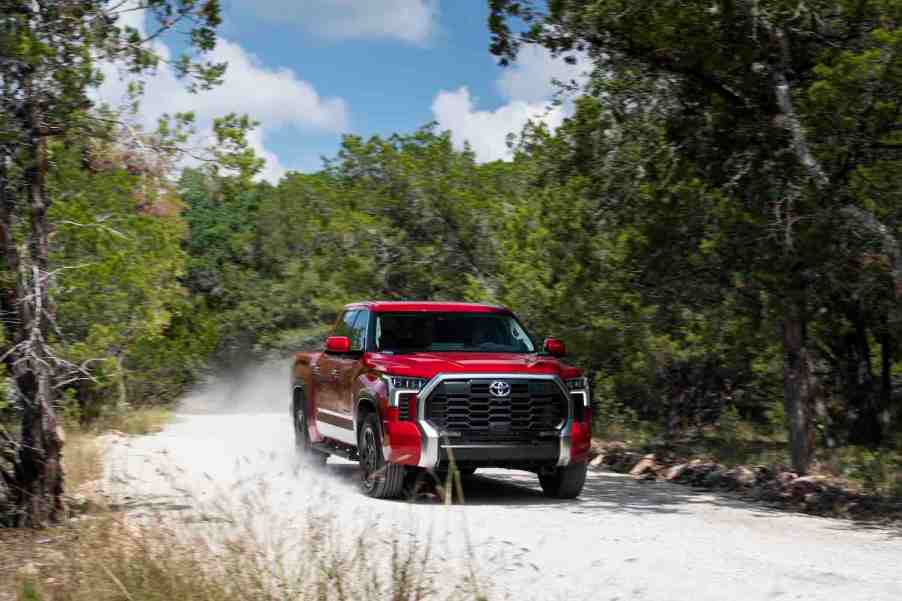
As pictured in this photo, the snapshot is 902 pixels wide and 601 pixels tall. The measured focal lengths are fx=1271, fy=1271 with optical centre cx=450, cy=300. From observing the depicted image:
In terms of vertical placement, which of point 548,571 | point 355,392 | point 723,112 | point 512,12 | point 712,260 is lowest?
point 548,571

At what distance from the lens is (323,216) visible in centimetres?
4303

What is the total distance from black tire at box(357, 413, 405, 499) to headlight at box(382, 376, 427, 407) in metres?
0.38

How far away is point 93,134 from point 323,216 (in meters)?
Result: 31.9

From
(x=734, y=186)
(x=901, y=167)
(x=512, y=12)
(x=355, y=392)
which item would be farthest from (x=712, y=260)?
(x=355, y=392)

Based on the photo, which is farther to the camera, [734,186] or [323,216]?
[323,216]

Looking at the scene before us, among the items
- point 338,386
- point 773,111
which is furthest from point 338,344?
point 773,111

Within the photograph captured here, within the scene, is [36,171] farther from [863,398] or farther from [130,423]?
[863,398]

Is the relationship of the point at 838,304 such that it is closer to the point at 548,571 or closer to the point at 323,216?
the point at 548,571

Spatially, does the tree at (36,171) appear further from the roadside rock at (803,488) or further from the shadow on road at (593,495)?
the roadside rock at (803,488)

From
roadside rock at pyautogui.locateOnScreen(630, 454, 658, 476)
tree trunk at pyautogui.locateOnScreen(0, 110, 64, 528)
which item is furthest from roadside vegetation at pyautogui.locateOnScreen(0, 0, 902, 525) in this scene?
roadside rock at pyautogui.locateOnScreen(630, 454, 658, 476)

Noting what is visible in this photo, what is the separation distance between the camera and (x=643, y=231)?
17.1m

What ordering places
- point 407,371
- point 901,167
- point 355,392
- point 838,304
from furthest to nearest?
1. point 838,304
2. point 901,167
3. point 355,392
4. point 407,371

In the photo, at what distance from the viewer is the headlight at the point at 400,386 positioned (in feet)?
39.8

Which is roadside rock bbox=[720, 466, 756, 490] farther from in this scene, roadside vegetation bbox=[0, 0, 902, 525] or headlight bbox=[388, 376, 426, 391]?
headlight bbox=[388, 376, 426, 391]
